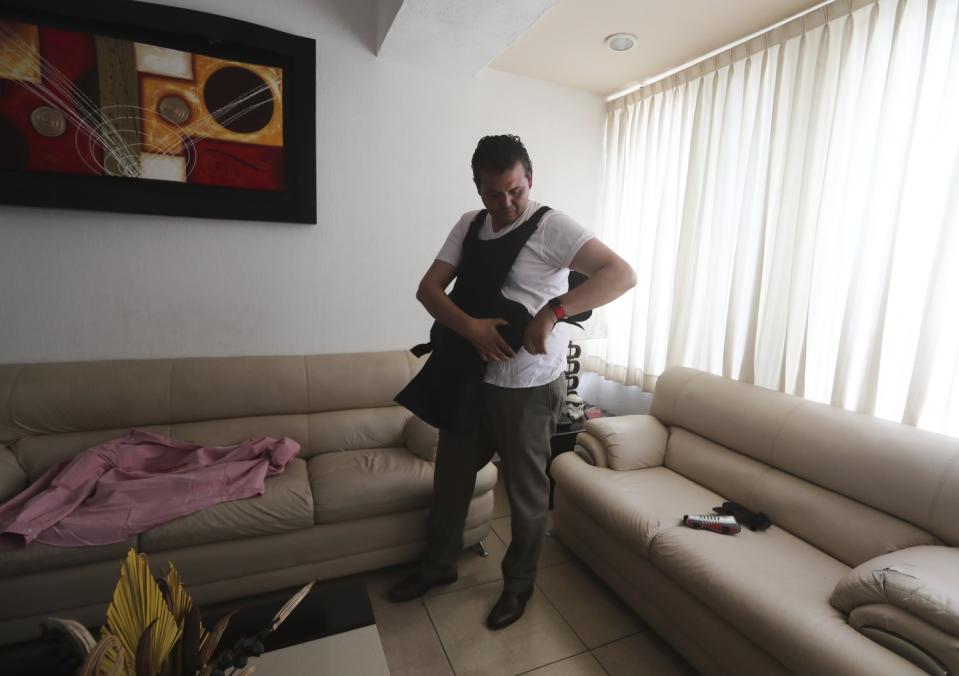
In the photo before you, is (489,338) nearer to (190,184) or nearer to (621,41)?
(190,184)

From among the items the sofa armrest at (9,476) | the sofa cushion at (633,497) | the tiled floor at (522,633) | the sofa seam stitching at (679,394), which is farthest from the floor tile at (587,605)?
the sofa armrest at (9,476)

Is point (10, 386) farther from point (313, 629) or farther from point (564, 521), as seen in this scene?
point (564, 521)

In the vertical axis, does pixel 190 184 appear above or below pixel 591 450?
above

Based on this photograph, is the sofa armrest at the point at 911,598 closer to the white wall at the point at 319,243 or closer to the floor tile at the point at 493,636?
the floor tile at the point at 493,636

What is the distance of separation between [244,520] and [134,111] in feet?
5.82

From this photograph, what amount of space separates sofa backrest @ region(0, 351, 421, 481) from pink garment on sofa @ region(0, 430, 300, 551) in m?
0.12

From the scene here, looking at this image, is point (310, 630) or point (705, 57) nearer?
point (310, 630)

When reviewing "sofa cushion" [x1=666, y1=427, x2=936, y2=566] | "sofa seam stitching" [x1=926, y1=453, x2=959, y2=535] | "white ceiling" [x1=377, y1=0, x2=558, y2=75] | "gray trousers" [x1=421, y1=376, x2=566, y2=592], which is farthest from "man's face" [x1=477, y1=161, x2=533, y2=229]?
"sofa seam stitching" [x1=926, y1=453, x2=959, y2=535]

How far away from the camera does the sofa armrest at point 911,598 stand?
3.63 ft

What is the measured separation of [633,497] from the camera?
6.27ft

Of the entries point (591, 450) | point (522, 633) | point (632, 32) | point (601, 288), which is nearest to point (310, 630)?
point (522, 633)

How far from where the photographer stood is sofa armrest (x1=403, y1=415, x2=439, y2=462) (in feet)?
6.93

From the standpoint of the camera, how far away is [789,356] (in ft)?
6.97

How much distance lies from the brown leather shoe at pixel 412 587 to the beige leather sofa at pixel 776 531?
68cm
